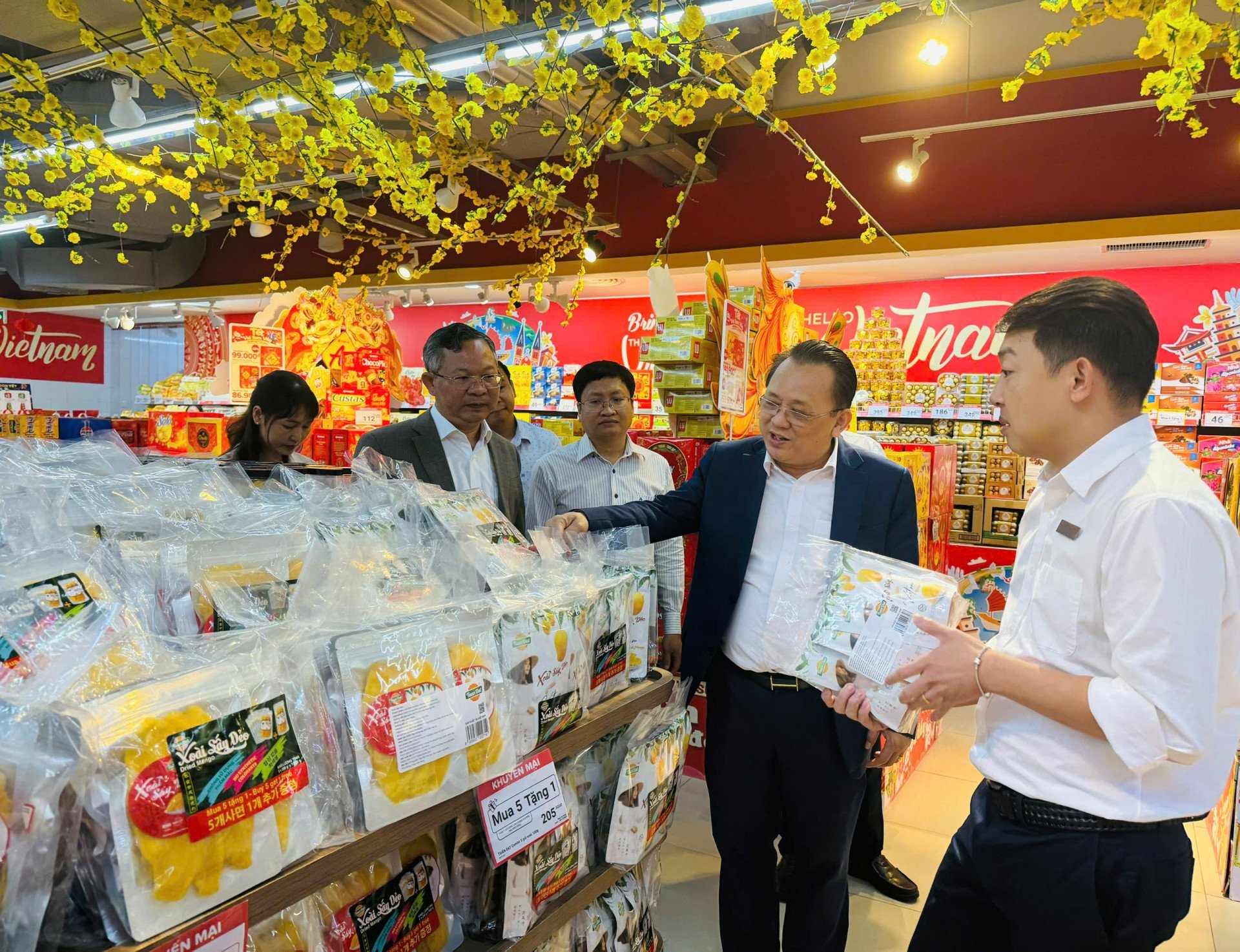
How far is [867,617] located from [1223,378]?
506 centimetres

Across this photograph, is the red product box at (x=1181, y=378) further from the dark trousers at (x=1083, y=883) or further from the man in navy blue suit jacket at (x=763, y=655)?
the dark trousers at (x=1083, y=883)

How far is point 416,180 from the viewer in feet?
13.2

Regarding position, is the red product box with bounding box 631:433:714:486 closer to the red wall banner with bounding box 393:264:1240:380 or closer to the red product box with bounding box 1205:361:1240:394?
the red wall banner with bounding box 393:264:1240:380

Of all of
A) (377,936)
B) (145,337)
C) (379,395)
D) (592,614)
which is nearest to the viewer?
(377,936)

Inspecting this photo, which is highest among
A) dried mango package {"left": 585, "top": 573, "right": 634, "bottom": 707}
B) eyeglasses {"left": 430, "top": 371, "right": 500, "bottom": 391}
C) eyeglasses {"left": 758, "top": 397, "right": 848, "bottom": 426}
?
eyeglasses {"left": 430, "top": 371, "right": 500, "bottom": 391}

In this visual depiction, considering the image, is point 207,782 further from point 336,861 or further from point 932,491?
point 932,491

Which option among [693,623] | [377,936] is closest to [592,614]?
[377,936]

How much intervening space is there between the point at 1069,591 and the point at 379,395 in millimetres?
6642

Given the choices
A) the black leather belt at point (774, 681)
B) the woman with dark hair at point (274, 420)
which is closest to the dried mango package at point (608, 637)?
the black leather belt at point (774, 681)

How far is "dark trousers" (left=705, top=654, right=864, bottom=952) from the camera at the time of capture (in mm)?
2057

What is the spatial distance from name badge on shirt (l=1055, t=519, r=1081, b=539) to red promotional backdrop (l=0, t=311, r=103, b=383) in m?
15.3

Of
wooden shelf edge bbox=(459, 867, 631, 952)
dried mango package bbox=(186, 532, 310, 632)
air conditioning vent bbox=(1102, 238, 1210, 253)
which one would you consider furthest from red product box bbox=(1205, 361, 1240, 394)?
dried mango package bbox=(186, 532, 310, 632)

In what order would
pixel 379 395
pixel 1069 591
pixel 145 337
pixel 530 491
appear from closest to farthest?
pixel 1069 591 < pixel 530 491 < pixel 379 395 < pixel 145 337

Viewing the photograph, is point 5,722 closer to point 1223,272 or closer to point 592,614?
point 592,614
